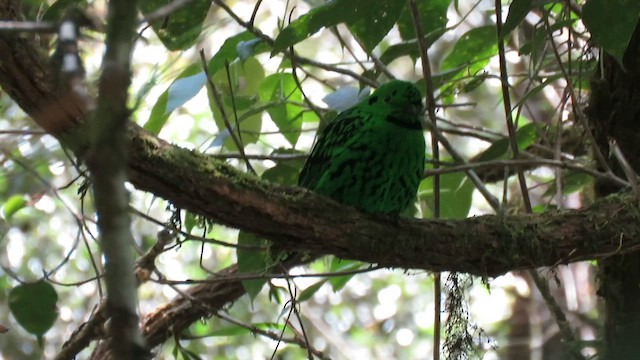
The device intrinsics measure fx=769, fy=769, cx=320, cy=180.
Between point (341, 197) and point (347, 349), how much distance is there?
196 inches

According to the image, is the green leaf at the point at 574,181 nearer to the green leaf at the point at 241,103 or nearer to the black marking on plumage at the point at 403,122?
the black marking on plumage at the point at 403,122

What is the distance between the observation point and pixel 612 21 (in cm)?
218

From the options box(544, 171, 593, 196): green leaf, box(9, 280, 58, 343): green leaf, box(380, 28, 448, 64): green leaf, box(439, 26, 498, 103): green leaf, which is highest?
box(439, 26, 498, 103): green leaf

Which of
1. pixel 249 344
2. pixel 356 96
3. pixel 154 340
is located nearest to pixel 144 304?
pixel 249 344

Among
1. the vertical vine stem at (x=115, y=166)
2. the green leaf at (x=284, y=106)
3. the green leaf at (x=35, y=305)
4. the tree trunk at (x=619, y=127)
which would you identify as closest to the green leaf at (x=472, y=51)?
the tree trunk at (x=619, y=127)

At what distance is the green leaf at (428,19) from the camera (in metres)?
2.96

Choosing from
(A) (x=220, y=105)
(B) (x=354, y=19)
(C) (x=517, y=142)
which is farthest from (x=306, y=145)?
(B) (x=354, y=19)

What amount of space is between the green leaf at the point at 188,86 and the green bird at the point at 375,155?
1.60ft

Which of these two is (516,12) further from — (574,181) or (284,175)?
(574,181)

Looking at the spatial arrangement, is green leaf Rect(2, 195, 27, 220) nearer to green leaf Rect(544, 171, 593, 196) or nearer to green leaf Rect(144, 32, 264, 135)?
green leaf Rect(144, 32, 264, 135)

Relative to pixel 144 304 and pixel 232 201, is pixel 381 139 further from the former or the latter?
pixel 144 304

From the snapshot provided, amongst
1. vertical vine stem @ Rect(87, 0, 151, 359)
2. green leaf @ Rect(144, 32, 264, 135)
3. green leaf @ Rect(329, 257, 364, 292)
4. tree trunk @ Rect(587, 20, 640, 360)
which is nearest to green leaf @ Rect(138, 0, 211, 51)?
green leaf @ Rect(144, 32, 264, 135)

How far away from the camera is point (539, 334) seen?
20.5ft

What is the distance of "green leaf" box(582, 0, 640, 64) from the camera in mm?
2158
